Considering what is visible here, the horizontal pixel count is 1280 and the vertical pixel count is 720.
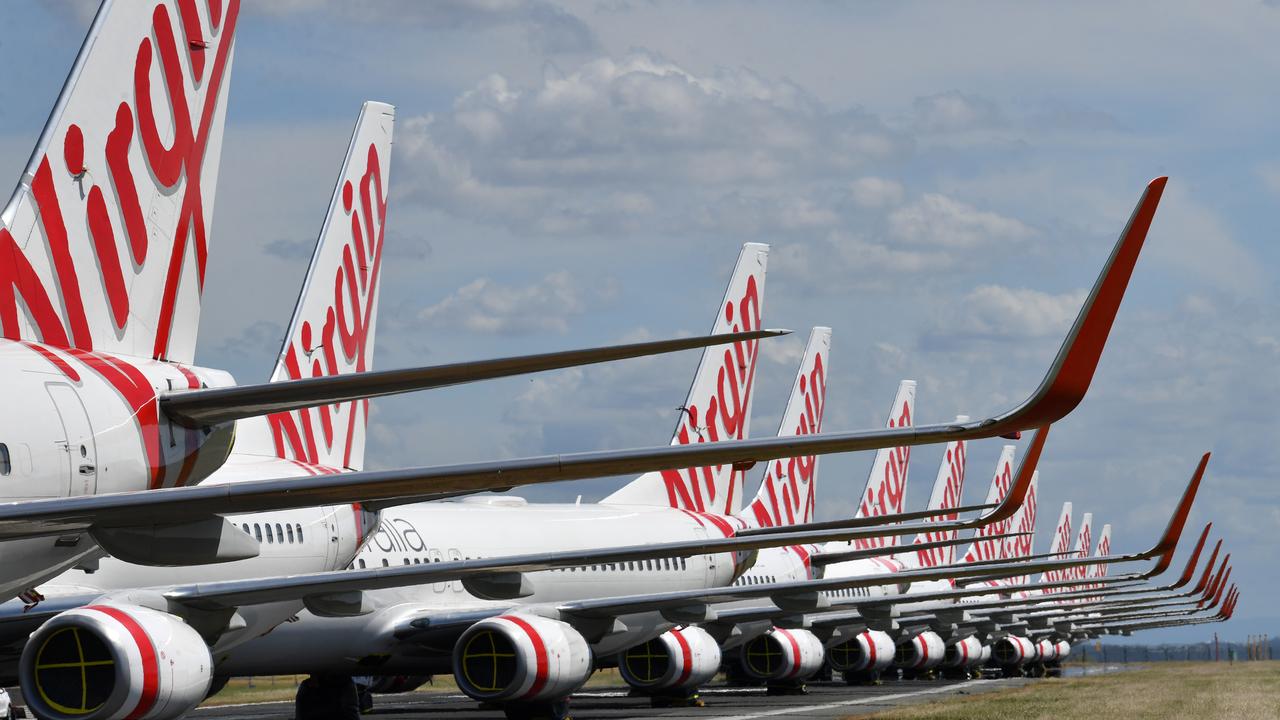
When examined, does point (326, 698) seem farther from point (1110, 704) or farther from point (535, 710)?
point (1110, 704)

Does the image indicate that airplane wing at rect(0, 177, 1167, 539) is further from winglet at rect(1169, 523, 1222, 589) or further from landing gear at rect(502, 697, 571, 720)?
winglet at rect(1169, 523, 1222, 589)

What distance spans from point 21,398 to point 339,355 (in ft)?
37.1

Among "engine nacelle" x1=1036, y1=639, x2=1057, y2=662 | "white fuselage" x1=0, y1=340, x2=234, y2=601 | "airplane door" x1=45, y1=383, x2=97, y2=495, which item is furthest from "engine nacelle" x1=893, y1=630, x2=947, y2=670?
"airplane door" x1=45, y1=383, x2=97, y2=495

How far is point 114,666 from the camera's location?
11.6 metres

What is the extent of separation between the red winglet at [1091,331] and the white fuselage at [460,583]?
11509mm

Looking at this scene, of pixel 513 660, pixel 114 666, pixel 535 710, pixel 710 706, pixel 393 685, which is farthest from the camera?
pixel 393 685

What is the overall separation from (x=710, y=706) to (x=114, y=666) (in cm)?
1902

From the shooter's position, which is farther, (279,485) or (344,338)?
(344,338)

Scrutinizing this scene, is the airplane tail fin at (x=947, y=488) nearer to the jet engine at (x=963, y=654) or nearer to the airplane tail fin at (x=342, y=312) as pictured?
the jet engine at (x=963, y=654)

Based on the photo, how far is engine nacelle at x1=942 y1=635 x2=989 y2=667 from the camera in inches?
2004

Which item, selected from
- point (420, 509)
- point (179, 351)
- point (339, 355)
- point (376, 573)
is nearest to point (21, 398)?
point (179, 351)

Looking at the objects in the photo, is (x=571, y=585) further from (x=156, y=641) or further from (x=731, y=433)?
(x=156, y=641)

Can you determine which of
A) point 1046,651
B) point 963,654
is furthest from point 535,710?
point 1046,651

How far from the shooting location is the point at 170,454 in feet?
30.9
